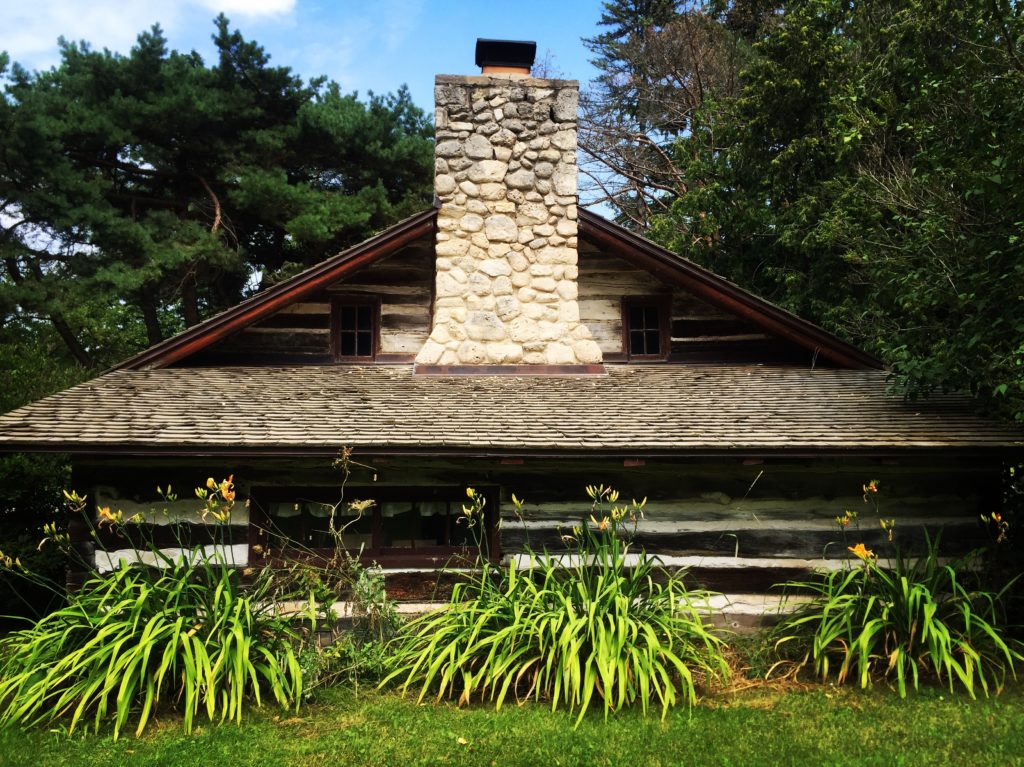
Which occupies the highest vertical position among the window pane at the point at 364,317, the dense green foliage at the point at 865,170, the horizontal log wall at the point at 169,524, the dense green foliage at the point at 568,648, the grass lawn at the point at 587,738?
the dense green foliage at the point at 865,170

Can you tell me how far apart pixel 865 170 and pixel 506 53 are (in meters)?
6.04

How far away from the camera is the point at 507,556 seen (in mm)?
7664

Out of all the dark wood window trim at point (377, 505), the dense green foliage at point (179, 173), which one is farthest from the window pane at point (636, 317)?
the dense green foliage at point (179, 173)

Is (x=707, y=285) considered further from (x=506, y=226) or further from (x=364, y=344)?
(x=364, y=344)

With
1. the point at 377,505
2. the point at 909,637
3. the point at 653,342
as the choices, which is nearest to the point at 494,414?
the point at 377,505

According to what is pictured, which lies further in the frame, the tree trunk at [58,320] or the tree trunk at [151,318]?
the tree trunk at [151,318]

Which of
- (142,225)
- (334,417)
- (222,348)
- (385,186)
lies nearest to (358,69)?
(385,186)

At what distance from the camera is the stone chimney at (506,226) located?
371 inches

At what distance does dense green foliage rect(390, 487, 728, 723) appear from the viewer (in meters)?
5.72

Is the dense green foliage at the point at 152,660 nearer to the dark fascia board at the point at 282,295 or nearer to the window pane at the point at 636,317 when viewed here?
the dark fascia board at the point at 282,295

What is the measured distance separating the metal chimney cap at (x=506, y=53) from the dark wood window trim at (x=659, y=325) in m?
3.33

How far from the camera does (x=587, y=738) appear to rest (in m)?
5.20

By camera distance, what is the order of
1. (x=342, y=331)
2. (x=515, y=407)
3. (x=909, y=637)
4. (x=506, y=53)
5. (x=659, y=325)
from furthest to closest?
(x=659, y=325)
(x=342, y=331)
(x=506, y=53)
(x=515, y=407)
(x=909, y=637)

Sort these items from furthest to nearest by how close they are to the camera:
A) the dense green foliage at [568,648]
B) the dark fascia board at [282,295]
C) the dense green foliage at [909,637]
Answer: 1. the dark fascia board at [282,295]
2. the dense green foliage at [909,637]
3. the dense green foliage at [568,648]
